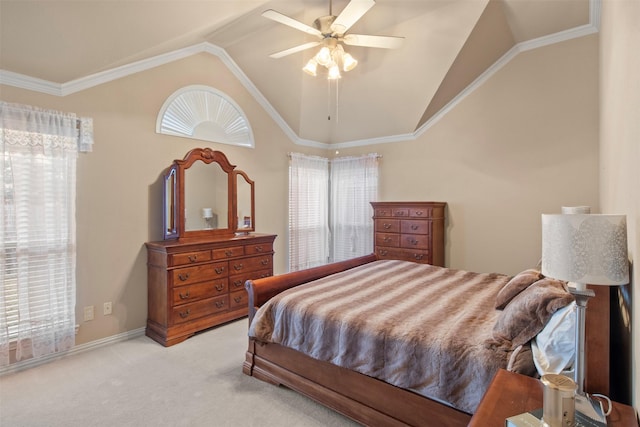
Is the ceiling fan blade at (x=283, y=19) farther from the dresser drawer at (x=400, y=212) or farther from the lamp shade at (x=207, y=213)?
the dresser drawer at (x=400, y=212)

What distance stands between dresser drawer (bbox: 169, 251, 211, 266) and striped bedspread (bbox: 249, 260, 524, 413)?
1.24 meters

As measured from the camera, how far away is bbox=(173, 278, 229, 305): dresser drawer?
3.10 meters

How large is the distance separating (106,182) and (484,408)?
3.43 meters

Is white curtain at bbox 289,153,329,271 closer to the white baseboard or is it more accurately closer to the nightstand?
the white baseboard

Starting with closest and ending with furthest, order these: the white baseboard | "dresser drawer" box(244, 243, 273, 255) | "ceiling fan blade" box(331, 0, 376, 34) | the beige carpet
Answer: the beige carpet
"ceiling fan blade" box(331, 0, 376, 34)
the white baseboard
"dresser drawer" box(244, 243, 273, 255)

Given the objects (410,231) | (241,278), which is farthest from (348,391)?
(410,231)

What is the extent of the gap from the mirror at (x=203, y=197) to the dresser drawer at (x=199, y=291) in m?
0.54

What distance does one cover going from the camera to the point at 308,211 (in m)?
5.23

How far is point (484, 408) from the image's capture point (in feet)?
3.63

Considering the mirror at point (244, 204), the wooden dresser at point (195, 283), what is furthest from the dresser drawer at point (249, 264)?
the mirror at point (244, 204)

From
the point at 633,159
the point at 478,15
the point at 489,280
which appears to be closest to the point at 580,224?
the point at 633,159

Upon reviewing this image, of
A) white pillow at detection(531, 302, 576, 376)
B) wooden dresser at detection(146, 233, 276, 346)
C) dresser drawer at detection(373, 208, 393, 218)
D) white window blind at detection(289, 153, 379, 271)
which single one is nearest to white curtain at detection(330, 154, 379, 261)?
white window blind at detection(289, 153, 379, 271)

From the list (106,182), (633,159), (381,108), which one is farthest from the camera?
(381,108)

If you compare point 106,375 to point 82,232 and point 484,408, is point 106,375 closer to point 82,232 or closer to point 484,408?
point 82,232
